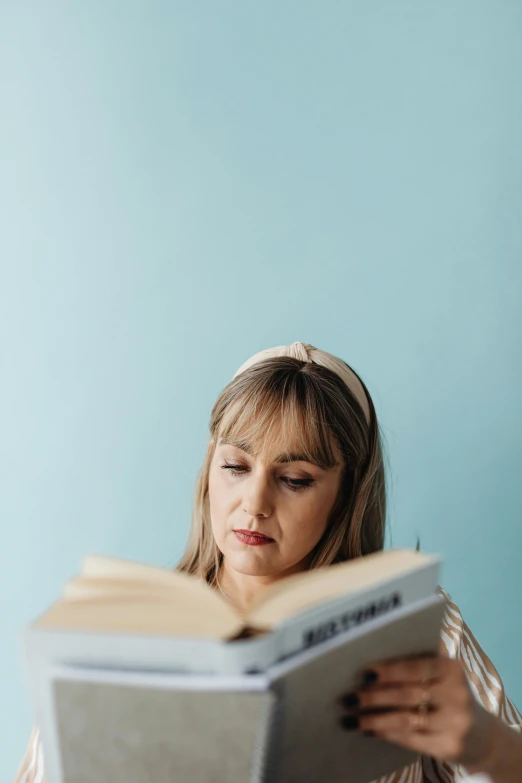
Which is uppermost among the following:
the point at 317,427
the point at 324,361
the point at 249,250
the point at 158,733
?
the point at 249,250

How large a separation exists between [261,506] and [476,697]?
0.48 metres

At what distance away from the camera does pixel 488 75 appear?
1.69m

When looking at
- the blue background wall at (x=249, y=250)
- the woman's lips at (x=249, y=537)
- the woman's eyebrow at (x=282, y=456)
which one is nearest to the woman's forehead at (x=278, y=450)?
the woman's eyebrow at (x=282, y=456)

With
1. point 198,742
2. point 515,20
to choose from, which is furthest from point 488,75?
point 198,742

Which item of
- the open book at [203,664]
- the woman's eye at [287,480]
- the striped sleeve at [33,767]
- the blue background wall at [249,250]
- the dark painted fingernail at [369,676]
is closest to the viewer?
the open book at [203,664]

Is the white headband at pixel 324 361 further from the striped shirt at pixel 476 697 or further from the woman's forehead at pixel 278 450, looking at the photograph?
the striped shirt at pixel 476 697

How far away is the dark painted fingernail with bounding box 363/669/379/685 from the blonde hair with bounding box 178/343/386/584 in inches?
21.9

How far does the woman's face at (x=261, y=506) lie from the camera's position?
4.31 feet

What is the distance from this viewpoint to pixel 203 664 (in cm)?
68

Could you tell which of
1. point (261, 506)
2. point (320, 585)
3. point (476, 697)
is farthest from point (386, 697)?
point (476, 697)

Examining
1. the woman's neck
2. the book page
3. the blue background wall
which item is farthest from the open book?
the blue background wall

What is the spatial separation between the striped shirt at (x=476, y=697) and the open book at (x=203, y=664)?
1.76 ft

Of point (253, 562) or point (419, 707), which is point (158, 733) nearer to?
point (419, 707)

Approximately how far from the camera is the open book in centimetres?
68
